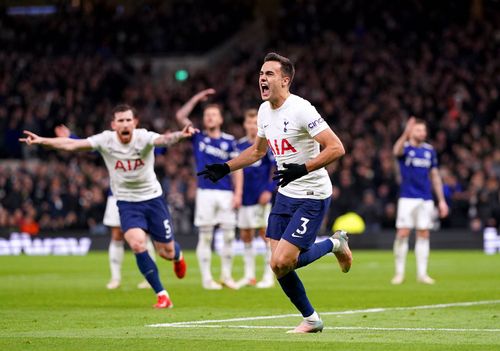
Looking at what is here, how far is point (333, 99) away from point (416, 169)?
696 inches

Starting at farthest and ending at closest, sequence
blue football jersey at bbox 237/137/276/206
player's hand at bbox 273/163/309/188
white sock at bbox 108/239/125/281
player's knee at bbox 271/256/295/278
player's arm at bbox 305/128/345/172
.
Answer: blue football jersey at bbox 237/137/276/206 → white sock at bbox 108/239/125/281 → player's knee at bbox 271/256/295/278 → player's arm at bbox 305/128/345/172 → player's hand at bbox 273/163/309/188

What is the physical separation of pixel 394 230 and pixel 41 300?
698 inches

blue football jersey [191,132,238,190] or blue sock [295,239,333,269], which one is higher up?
blue football jersey [191,132,238,190]

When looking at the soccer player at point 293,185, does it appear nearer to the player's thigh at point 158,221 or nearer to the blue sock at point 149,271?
the blue sock at point 149,271

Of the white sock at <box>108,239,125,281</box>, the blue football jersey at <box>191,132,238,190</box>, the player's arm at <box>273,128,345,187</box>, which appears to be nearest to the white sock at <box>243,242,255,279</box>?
the blue football jersey at <box>191,132,238,190</box>

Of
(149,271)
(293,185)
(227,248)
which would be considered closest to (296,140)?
(293,185)

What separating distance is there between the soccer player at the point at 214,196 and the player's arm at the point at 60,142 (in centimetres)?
408

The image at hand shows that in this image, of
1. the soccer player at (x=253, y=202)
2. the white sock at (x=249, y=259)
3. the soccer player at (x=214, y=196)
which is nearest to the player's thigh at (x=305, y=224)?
the soccer player at (x=214, y=196)

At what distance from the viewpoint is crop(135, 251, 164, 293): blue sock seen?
46.6ft

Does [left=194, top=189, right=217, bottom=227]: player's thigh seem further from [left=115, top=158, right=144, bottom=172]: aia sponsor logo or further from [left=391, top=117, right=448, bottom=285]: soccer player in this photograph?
[left=115, top=158, right=144, bottom=172]: aia sponsor logo

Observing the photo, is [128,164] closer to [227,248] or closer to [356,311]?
[356,311]

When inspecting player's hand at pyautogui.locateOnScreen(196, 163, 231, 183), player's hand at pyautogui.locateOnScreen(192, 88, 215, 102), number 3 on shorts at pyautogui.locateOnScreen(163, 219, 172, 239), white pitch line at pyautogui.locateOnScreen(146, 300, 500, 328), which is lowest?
white pitch line at pyautogui.locateOnScreen(146, 300, 500, 328)

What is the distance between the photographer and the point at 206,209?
18312mm

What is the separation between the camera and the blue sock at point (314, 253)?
10789 millimetres
